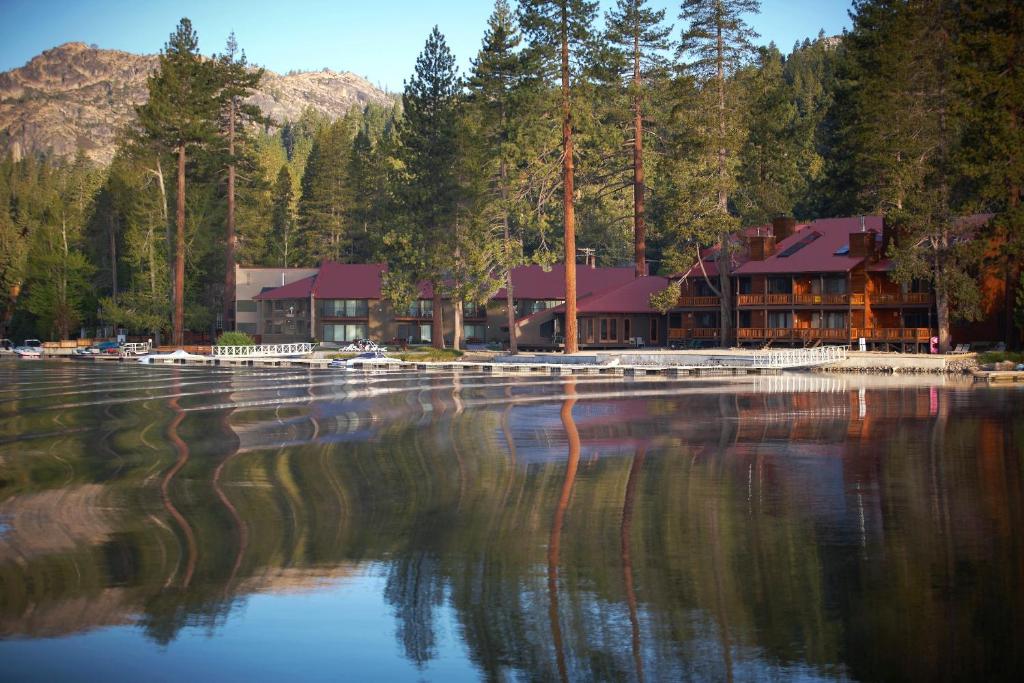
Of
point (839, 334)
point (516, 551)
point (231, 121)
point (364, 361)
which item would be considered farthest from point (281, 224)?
point (516, 551)

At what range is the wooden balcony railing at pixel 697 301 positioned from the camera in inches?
3511

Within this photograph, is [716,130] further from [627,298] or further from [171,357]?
[171,357]

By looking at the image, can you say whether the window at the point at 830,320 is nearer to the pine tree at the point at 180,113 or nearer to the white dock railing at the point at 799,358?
the white dock railing at the point at 799,358

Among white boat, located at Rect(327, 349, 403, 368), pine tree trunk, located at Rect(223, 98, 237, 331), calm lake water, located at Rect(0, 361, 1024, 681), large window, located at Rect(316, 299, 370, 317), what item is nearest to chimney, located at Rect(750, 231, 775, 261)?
white boat, located at Rect(327, 349, 403, 368)

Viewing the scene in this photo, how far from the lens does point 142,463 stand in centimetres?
2750

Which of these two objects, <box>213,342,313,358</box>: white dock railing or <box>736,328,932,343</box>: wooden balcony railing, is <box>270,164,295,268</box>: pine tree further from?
<box>736,328,932,343</box>: wooden balcony railing

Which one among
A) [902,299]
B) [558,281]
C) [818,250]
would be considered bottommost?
[902,299]

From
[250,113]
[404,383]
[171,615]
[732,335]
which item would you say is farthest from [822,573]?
[250,113]

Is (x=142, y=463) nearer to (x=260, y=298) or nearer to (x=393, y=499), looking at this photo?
(x=393, y=499)

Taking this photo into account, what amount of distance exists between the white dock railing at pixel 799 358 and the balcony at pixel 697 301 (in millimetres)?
18411

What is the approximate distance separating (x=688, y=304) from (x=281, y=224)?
76250 millimetres

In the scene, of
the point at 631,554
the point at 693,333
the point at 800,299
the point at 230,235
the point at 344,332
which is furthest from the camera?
the point at 230,235

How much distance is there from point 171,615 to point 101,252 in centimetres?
13249

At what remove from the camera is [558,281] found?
108 metres
